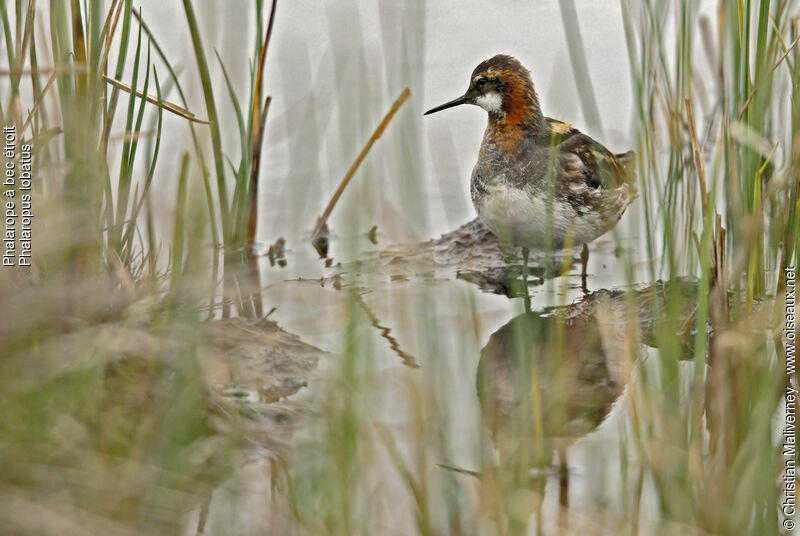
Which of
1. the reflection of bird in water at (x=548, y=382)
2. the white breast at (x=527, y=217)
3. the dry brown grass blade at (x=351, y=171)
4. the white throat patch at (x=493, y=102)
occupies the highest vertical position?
the white throat patch at (x=493, y=102)

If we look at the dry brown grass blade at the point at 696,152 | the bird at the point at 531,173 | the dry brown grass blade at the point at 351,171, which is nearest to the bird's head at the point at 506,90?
the bird at the point at 531,173

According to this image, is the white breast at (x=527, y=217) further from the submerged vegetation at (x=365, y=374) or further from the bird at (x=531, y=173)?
the submerged vegetation at (x=365, y=374)

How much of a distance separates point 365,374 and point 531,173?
10.3ft

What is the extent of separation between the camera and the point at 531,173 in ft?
20.5

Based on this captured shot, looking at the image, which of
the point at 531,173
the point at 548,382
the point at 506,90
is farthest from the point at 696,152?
the point at 506,90

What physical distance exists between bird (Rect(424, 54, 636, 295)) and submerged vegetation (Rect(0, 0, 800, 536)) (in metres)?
1.09

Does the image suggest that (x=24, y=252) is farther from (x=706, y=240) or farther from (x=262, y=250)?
(x=262, y=250)

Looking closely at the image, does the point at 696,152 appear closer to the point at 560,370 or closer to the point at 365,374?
the point at 560,370

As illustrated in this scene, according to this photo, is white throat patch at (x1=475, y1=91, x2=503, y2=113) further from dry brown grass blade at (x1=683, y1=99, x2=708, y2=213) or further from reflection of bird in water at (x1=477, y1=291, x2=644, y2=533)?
dry brown grass blade at (x1=683, y1=99, x2=708, y2=213)

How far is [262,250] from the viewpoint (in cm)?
673

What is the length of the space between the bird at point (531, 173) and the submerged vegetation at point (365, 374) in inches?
43.0

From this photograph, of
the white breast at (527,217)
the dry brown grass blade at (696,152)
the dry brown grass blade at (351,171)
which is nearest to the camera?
the dry brown grass blade at (696,152)

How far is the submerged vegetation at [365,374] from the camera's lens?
3102 millimetres

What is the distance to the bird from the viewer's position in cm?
618
